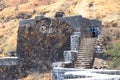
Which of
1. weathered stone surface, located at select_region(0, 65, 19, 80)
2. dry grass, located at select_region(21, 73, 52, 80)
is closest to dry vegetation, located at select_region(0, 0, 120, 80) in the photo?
dry grass, located at select_region(21, 73, 52, 80)

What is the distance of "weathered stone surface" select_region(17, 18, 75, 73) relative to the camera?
96.2 ft

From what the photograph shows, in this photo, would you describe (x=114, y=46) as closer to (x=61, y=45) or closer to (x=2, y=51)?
(x=61, y=45)

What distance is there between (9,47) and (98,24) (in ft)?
41.7

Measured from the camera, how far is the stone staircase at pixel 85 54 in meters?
26.6

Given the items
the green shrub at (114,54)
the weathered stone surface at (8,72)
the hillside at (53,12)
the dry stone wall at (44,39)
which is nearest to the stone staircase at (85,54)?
the dry stone wall at (44,39)

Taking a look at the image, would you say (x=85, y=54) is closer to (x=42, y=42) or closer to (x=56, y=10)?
(x=42, y=42)

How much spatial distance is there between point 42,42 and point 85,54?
361cm

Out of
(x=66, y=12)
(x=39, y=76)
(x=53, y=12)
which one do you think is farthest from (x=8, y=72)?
(x=53, y=12)

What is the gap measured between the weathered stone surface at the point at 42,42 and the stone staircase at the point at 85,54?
132 centimetres

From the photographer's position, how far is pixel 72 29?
29016 mm

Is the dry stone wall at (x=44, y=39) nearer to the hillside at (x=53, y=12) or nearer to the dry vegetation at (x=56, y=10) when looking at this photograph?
the dry vegetation at (x=56, y=10)

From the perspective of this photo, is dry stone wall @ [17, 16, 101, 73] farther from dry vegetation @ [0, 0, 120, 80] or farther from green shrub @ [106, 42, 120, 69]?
dry vegetation @ [0, 0, 120, 80]

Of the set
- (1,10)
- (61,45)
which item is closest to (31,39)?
(61,45)

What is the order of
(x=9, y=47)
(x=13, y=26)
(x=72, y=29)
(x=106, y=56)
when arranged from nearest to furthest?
1. (x=106, y=56)
2. (x=72, y=29)
3. (x=9, y=47)
4. (x=13, y=26)
